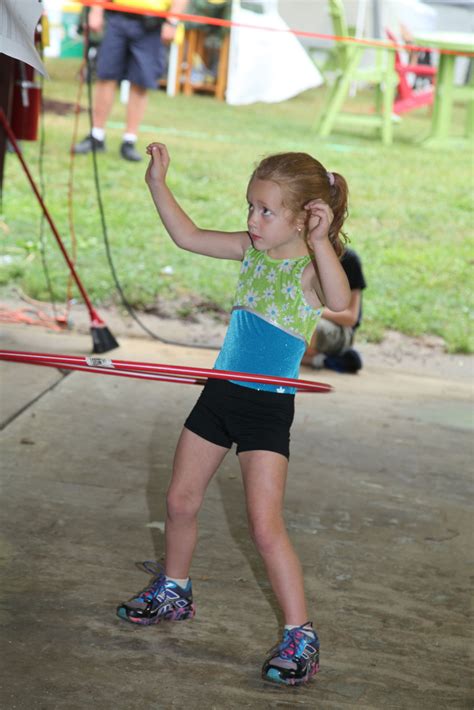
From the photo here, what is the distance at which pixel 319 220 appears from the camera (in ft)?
8.41

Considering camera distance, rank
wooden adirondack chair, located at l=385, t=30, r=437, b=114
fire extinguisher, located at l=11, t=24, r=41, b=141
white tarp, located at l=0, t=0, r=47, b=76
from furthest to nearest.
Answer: wooden adirondack chair, located at l=385, t=30, r=437, b=114
fire extinguisher, located at l=11, t=24, r=41, b=141
white tarp, located at l=0, t=0, r=47, b=76

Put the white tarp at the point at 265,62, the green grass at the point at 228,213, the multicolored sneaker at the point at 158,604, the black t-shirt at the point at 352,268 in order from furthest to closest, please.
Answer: the white tarp at the point at 265,62
the green grass at the point at 228,213
the black t-shirt at the point at 352,268
the multicolored sneaker at the point at 158,604

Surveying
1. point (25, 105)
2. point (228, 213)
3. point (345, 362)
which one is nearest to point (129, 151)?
point (228, 213)

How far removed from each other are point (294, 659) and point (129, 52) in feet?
24.9

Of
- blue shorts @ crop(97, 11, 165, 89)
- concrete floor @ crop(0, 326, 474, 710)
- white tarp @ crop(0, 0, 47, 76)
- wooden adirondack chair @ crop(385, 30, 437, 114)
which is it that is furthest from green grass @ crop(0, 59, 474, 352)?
white tarp @ crop(0, 0, 47, 76)

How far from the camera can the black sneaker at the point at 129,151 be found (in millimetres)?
9858

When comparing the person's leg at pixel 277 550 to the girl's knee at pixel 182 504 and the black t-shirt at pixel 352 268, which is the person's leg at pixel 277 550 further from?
the black t-shirt at pixel 352 268

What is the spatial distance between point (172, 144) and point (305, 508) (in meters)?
7.51

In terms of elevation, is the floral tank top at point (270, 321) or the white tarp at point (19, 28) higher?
the white tarp at point (19, 28)

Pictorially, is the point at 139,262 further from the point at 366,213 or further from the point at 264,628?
the point at 264,628

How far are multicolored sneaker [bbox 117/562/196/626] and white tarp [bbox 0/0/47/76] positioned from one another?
1.30 meters

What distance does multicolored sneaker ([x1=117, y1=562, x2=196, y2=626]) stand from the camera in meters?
2.90

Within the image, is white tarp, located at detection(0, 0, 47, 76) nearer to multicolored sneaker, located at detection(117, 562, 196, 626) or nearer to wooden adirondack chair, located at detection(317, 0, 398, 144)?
multicolored sneaker, located at detection(117, 562, 196, 626)

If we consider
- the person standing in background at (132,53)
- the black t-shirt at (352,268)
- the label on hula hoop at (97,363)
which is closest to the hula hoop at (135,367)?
the label on hula hoop at (97,363)
